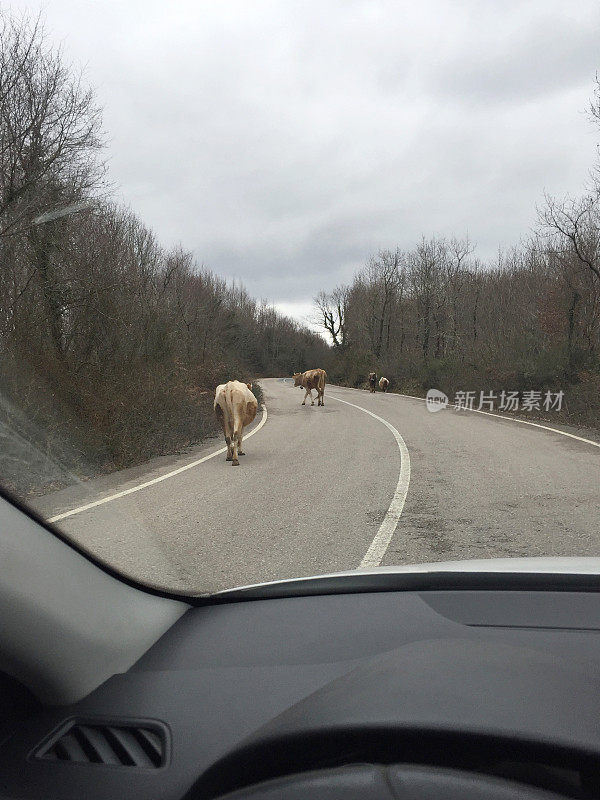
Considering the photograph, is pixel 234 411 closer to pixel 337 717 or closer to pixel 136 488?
pixel 136 488

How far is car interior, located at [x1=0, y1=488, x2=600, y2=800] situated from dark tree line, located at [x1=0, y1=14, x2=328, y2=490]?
2122mm

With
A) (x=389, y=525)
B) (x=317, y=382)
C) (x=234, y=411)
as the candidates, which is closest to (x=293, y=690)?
(x=389, y=525)

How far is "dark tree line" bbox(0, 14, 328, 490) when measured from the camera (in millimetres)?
5648

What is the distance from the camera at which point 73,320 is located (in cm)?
1023

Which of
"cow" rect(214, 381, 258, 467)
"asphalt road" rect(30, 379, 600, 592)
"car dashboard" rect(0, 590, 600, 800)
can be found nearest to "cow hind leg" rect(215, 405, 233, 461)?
"cow" rect(214, 381, 258, 467)

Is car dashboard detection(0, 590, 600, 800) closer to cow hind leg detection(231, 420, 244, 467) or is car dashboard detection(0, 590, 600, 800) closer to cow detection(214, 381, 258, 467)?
cow hind leg detection(231, 420, 244, 467)

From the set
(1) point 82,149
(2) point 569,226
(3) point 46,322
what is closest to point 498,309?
(2) point 569,226

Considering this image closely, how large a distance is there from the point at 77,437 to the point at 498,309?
4182 cm

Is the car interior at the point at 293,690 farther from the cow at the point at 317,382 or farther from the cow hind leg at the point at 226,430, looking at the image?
the cow at the point at 317,382

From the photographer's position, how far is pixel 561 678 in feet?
4.92

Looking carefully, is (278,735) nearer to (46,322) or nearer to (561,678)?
(561,678)

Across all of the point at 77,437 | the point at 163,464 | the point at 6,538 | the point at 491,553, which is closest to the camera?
the point at 6,538

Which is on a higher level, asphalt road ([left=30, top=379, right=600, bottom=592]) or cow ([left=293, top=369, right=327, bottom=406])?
cow ([left=293, top=369, right=327, bottom=406])

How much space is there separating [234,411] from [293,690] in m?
10.5
